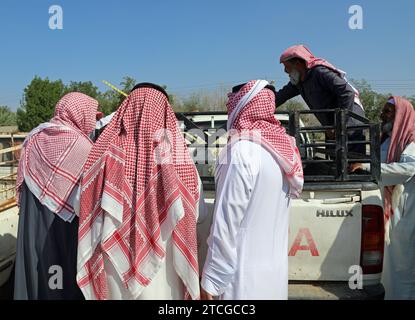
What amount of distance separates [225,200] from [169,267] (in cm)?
47

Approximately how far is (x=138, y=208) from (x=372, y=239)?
4.63 ft

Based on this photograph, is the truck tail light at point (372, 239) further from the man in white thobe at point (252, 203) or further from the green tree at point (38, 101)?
the green tree at point (38, 101)

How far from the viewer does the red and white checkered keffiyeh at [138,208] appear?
5.88 ft

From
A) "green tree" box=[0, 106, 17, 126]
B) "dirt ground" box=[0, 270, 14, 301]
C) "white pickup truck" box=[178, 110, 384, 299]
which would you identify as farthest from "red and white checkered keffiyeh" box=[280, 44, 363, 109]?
"green tree" box=[0, 106, 17, 126]

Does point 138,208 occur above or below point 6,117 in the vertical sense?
above

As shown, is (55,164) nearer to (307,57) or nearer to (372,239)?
(372,239)

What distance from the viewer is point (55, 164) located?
210cm

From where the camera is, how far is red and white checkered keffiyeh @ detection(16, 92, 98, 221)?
208cm

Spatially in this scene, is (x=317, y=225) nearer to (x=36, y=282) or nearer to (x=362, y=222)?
(x=362, y=222)

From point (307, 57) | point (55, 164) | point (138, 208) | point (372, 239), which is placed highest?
point (307, 57)

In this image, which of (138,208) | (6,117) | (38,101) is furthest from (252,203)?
(6,117)

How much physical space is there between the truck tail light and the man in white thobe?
64cm

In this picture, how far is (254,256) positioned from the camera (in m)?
1.81

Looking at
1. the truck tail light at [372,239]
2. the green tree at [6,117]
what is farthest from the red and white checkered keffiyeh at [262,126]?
the green tree at [6,117]
